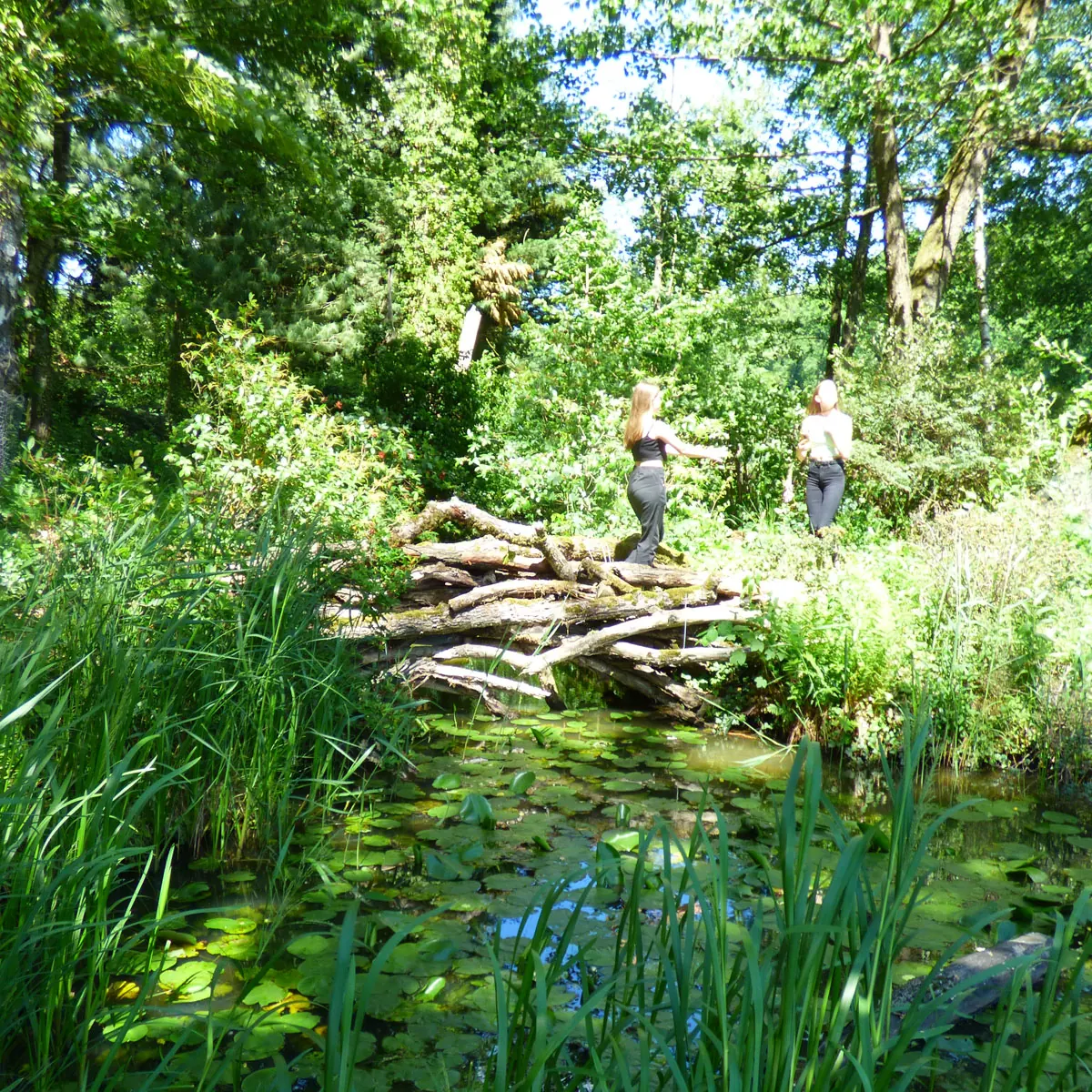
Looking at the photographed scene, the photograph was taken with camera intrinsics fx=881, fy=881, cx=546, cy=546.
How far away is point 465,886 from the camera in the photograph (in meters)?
3.24

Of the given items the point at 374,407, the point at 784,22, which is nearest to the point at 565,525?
the point at 374,407

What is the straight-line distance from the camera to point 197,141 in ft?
36.7

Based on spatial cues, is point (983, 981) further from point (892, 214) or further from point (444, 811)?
point (892, 214)

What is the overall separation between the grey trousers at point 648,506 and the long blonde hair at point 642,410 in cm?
29

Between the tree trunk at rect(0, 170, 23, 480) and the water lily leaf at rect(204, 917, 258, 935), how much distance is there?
6.14 m

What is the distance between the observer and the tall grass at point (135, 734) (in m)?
2.02

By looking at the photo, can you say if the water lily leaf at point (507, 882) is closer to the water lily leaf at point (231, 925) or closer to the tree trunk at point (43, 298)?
the water lily leaf at point (231, 925)

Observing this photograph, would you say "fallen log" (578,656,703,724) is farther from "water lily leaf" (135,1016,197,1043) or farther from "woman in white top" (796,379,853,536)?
"water lily leaf" (135,1016,197,1043)

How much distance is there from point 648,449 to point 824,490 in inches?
74.9

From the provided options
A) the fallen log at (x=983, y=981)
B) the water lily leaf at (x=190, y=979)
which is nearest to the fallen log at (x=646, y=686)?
the fallen log at (x=983, y=981)

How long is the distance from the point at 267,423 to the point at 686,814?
6274 millimetres

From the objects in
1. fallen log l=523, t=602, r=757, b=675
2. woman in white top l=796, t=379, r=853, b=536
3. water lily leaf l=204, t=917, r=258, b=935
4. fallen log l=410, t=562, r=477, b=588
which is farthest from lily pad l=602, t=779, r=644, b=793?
woman in white top l=796, t=379, r=853, b=536

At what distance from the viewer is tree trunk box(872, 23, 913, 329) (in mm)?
12633

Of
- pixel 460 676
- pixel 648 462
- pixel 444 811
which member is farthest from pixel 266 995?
pixel 648 462
